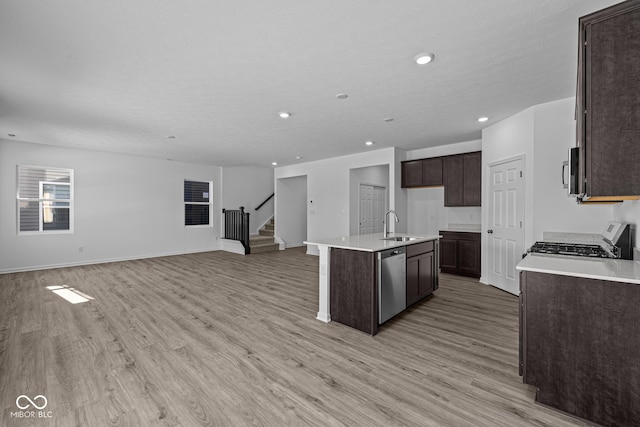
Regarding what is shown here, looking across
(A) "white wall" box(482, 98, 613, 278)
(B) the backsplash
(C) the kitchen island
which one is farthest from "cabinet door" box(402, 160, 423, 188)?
(C) the kitchen island

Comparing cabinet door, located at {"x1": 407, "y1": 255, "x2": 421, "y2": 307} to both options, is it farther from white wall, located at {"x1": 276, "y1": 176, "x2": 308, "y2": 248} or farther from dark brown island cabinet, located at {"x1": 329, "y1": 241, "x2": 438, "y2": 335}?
white wall, located at {"x1": 276, "y1": 176, "x2": 308, "y2": 248}

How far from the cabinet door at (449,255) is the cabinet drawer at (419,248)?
5.42 feet

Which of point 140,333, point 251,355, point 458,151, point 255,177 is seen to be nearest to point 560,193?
point 458,151

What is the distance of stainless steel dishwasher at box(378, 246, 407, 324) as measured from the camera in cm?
296

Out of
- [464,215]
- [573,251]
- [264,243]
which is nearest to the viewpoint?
[573,251]

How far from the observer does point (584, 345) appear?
167 cm

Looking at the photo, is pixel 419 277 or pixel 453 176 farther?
Result: pixel 453 176

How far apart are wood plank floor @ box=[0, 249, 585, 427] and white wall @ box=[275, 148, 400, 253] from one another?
2754 mm

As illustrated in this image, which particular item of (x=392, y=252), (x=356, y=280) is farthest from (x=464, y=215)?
(x=356, y=280)

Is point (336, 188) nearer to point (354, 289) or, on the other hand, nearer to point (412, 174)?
point (412, 174)

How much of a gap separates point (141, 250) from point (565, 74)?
29.0 feet

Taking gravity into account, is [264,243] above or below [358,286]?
below

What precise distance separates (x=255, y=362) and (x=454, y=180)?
16.1 ft

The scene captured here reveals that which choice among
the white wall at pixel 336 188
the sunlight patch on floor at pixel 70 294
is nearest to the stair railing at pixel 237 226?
the white wall at pixel 336 188
